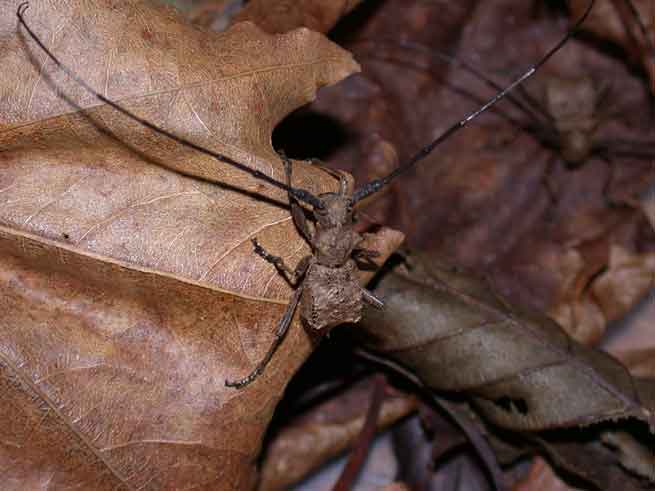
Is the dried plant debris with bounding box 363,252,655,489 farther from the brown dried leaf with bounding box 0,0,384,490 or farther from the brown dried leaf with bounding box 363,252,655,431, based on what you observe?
the brown dried leaf with bounding box 0,0,384,490

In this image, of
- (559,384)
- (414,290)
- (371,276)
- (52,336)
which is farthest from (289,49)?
(559,384)

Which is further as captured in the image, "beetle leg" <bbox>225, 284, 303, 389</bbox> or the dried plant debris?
the dried plant debris

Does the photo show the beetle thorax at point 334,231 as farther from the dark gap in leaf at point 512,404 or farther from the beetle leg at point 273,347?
the dark gap in leaf at point 512,404

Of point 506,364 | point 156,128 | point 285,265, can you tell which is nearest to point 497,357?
point 506,364

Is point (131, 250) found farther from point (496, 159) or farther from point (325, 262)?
point (496, 159)

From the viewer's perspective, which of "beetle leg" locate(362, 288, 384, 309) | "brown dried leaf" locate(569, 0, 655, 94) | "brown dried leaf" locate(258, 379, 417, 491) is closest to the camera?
"beetle leg" locate(362, 288, 384, 309)

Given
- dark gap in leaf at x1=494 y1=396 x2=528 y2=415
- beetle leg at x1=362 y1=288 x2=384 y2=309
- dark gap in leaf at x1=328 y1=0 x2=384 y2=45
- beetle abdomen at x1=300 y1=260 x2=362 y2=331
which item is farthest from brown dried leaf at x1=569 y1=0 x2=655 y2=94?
beetle abdomen at x1=300 y1=260 x2=362 y2=331

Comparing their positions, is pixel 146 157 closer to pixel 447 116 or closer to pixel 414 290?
pixel 414 290

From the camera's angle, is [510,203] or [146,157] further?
[510,203]

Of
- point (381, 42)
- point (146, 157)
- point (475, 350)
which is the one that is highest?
point (381, 42)
